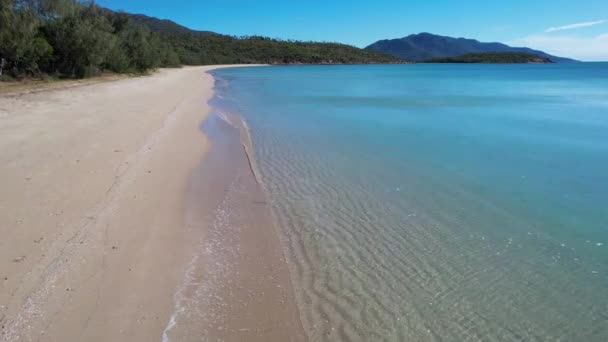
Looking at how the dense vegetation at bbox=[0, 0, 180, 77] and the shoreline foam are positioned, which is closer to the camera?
the shoreline foam

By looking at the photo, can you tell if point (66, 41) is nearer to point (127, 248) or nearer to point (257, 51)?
point (127, 248)

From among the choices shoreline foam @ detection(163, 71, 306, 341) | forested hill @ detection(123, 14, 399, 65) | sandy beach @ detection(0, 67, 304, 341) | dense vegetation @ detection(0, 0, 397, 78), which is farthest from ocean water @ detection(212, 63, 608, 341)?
forested hill @ detection(123, 14, 399, 65)

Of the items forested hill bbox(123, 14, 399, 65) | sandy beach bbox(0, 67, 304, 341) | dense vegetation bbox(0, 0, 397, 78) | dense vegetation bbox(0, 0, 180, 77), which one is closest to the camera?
sandy beach bbox(0, 67, 304, 341)

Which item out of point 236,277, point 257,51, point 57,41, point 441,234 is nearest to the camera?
point 236,277

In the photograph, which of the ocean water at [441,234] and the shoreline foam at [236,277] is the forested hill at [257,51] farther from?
the shoreline foam at [236,277]

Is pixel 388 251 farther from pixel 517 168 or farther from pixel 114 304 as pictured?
pixel 517 168

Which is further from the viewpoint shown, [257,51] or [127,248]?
[257,51]

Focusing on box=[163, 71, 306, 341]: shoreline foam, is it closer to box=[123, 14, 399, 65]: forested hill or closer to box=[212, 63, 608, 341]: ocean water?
box=[212, 63, 608, 341]: ocean water

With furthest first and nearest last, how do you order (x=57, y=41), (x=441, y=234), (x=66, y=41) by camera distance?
1. (x=66, y=41)
2. (x=57, y=41)
3. (x=441, y=234)

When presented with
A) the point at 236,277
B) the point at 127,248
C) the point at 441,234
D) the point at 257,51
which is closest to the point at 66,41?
the point at 127,248
